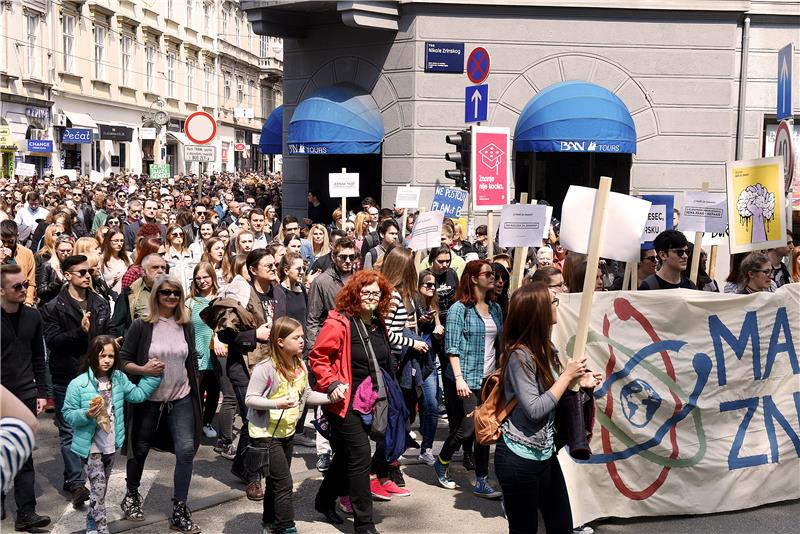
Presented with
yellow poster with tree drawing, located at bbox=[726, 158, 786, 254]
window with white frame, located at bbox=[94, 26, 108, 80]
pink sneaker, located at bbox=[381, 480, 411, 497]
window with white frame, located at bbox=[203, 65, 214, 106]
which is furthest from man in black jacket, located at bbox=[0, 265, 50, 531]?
window with white frame, located at bbox=[203, 65, 214, 106]

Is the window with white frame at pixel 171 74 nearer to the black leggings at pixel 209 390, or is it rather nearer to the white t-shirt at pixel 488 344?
the black leggings at pixel 209 390

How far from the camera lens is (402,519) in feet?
22.2

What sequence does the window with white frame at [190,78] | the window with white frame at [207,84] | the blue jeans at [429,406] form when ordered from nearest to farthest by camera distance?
the blue jeans at [429,406] < the window with white frame at [190,78] < the window with white frame at [207,84]

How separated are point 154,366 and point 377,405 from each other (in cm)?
147

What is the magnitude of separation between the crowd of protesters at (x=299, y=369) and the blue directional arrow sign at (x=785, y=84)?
2.45 meters

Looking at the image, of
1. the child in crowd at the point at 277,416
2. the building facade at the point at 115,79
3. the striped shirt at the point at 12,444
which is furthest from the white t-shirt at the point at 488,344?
the building facade at the point at 115,79

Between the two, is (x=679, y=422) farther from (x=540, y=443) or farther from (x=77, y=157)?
(x=77, y=157)

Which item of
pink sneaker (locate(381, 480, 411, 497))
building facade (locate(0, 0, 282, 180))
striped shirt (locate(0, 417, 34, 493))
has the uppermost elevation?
building facade (locate(0, 0, 282, 180))

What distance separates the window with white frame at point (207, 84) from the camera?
193 ft

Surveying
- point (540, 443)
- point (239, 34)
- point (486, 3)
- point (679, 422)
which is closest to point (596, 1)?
point (486, 3)

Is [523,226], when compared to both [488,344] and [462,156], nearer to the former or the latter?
[488,344]

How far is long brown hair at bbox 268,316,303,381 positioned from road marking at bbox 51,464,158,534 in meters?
1.55

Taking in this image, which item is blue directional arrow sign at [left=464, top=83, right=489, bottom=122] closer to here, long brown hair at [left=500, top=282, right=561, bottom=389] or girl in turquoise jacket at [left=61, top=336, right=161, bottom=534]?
girl in turquoise jacket at [left=61, top=336, right=161, bottom=534]

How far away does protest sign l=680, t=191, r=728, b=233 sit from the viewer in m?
8.86
